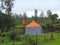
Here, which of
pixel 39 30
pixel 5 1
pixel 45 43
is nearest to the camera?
pixel 39 30

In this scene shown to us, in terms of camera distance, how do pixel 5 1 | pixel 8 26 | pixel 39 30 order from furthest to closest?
pixel 5 1, pixel 8 26, pixel 39 30

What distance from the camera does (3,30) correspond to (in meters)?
42.2

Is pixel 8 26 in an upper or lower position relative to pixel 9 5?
lower

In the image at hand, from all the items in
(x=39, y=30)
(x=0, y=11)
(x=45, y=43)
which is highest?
(x=0, y=11)

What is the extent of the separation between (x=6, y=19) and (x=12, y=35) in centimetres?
1971

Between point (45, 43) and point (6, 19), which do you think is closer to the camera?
point (45, 43)

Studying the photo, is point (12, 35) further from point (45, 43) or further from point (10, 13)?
point (10, 13)

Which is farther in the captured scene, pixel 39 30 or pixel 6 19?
pixel 6 19

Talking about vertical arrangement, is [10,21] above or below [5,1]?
below

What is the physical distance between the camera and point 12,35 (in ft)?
69.9

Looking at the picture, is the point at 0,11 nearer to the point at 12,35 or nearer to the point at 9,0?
the point at 9,0

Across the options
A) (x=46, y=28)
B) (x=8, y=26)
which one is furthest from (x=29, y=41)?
(x=46, y=28)

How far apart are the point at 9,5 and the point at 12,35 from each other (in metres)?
23.4

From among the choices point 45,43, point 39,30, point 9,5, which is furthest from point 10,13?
point 39,30
